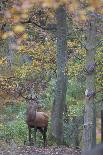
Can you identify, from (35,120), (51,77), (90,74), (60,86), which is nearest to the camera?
(90,74)

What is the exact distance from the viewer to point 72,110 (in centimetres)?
2411

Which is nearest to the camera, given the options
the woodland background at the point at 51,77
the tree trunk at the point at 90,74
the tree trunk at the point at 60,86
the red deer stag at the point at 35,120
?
the tree trunk at the point at 90,74

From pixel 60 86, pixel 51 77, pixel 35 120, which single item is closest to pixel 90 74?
pixel 60 86

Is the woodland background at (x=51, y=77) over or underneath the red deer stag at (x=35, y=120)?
over

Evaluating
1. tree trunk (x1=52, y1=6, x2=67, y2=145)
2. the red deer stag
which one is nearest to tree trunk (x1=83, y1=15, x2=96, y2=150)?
tree trunk (x1=52, y1=6, x2=67, y2=145)

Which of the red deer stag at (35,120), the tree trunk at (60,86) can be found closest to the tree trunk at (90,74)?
the tree trunk at (60,86)

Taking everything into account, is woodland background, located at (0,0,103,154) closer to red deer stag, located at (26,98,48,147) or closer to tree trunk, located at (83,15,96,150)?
red deer stag, located at (26,98,48,147)

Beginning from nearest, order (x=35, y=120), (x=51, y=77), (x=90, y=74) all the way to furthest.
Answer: (x=90, y=74)
(x=35, y=120)
(x=51, y=77)

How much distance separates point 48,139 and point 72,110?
615 centimetres

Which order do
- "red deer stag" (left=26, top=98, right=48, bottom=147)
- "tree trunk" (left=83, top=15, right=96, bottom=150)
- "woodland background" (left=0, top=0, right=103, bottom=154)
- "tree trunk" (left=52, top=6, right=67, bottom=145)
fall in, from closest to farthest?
1. "tree trunk" (left=83, top=15, right=96, bottom=150)
2. "tree trunk" (left=52, top=6, right=67, bottom=145)
3. "woodland background" (left=0, top=0, right=103, bottom=154)
4. "red deer stag" (left=26, top=98, right=48, bottom=147)

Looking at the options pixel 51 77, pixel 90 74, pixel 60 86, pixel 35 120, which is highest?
pixel 51 77

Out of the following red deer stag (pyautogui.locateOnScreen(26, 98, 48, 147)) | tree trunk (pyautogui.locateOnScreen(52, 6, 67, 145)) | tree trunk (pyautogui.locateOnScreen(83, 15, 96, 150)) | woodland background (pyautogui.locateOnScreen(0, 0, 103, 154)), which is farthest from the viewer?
red deer stag (pyautogui.locateOnScreen(26, 98, 48, 147))

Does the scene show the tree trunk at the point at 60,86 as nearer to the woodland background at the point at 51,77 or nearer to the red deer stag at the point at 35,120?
the woodland background at the point at 51,77

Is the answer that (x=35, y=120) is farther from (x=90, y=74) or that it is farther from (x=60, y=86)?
(x=90, y=74)
